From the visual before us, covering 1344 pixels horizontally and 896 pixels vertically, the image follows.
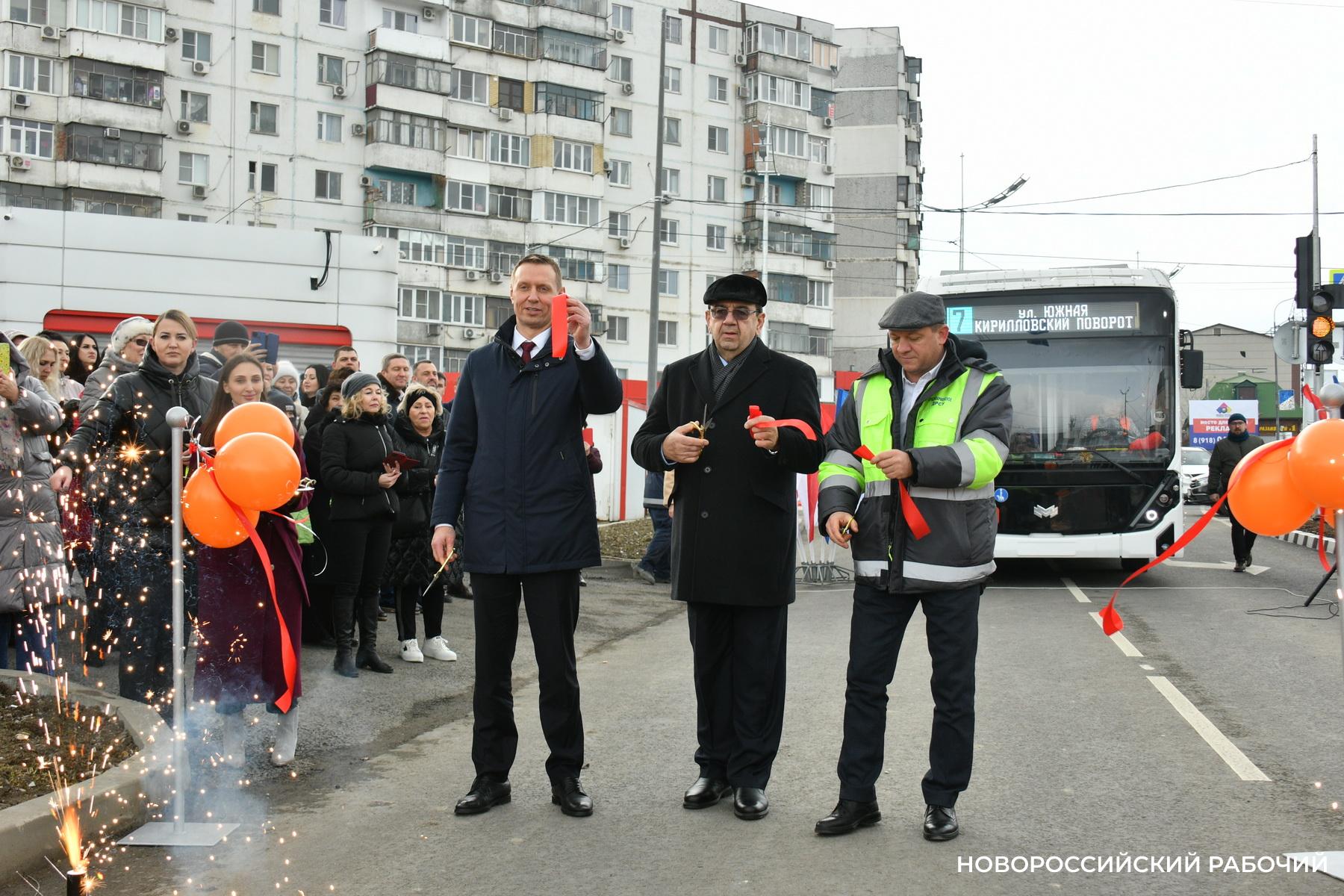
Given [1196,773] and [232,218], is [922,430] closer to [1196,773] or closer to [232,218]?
[1196,773]

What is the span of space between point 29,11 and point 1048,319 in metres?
43.8

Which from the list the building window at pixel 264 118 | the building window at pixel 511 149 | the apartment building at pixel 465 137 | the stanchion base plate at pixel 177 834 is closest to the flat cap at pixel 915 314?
the stanchion base plate at pixel 177 834

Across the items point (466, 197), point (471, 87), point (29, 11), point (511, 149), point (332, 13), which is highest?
point (332, 13)

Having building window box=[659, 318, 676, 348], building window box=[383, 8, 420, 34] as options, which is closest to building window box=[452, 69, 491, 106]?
building window box=[383, 8, 420, 34]

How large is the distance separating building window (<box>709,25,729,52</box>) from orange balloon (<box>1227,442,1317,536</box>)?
66489 millimetres

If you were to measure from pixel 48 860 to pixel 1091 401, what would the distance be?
40.0 feet

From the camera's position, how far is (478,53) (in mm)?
59125

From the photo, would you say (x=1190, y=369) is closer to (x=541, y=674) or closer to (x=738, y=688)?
(x=738, y=688)

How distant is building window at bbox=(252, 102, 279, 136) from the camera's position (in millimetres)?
52500

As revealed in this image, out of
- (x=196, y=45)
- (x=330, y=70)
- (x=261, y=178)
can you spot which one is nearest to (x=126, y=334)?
(x=261, y=178)

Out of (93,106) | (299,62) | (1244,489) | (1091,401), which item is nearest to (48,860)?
(1244,489)

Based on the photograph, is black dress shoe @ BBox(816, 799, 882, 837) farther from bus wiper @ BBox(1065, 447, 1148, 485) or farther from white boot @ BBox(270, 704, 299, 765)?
bus wiper @ BBox(1065, 447, 1148, 485)

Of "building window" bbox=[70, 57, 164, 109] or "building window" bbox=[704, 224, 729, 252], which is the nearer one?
"building window" bbox=[70, 57, 164, 109]

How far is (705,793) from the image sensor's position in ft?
18.6
